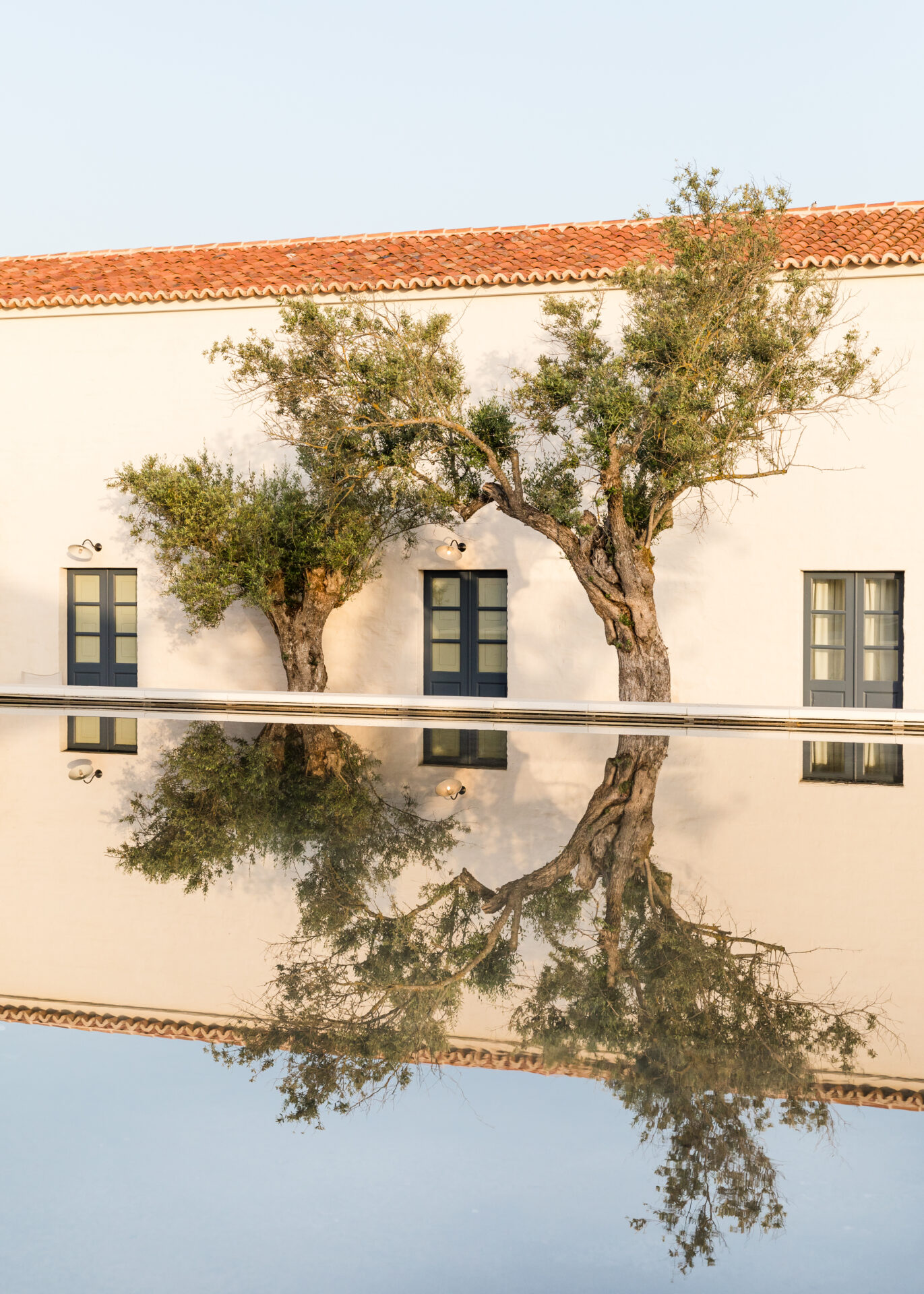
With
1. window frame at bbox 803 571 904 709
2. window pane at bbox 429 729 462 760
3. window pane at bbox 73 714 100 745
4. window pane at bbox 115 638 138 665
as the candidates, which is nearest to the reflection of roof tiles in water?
window pane at bbox 429 729 462 760

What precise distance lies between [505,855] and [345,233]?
1416 centimetres

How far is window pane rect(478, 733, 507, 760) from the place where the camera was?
10941 millimetres

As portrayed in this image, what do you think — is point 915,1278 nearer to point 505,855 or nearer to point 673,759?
point 505,855

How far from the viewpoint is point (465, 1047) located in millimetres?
3930

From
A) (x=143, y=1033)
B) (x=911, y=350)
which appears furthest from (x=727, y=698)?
(x=143, y=1033)

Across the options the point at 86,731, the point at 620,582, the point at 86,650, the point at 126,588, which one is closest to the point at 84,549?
Answer: the point at 126,588

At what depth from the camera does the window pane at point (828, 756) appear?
10250mm

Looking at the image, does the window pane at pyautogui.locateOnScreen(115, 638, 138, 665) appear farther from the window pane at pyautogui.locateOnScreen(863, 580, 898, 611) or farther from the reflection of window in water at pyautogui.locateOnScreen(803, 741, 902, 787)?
the window pane at pyautogui.locateOnScreen(863, 580, 898, 611)

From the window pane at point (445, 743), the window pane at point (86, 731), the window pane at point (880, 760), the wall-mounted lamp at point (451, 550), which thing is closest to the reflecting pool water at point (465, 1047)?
the window pane at point (880, 760)

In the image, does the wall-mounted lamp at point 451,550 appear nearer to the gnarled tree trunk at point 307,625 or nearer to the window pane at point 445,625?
the window pane at point 445,625

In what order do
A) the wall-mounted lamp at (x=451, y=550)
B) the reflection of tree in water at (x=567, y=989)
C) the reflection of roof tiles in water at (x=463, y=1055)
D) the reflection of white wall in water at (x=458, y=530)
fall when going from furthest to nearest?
the wall-mounted lamp at (x=451, y=550) → the reflection of white wall in water at (x=458, y=530) → the reflection of roof tiles in water at (x=463, y=1055) → the reflection of tree in water at (x=567, y=989)

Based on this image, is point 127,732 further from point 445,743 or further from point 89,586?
point 89,586

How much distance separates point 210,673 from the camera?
1791 cm

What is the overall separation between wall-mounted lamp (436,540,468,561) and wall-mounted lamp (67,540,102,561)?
17.5ft
